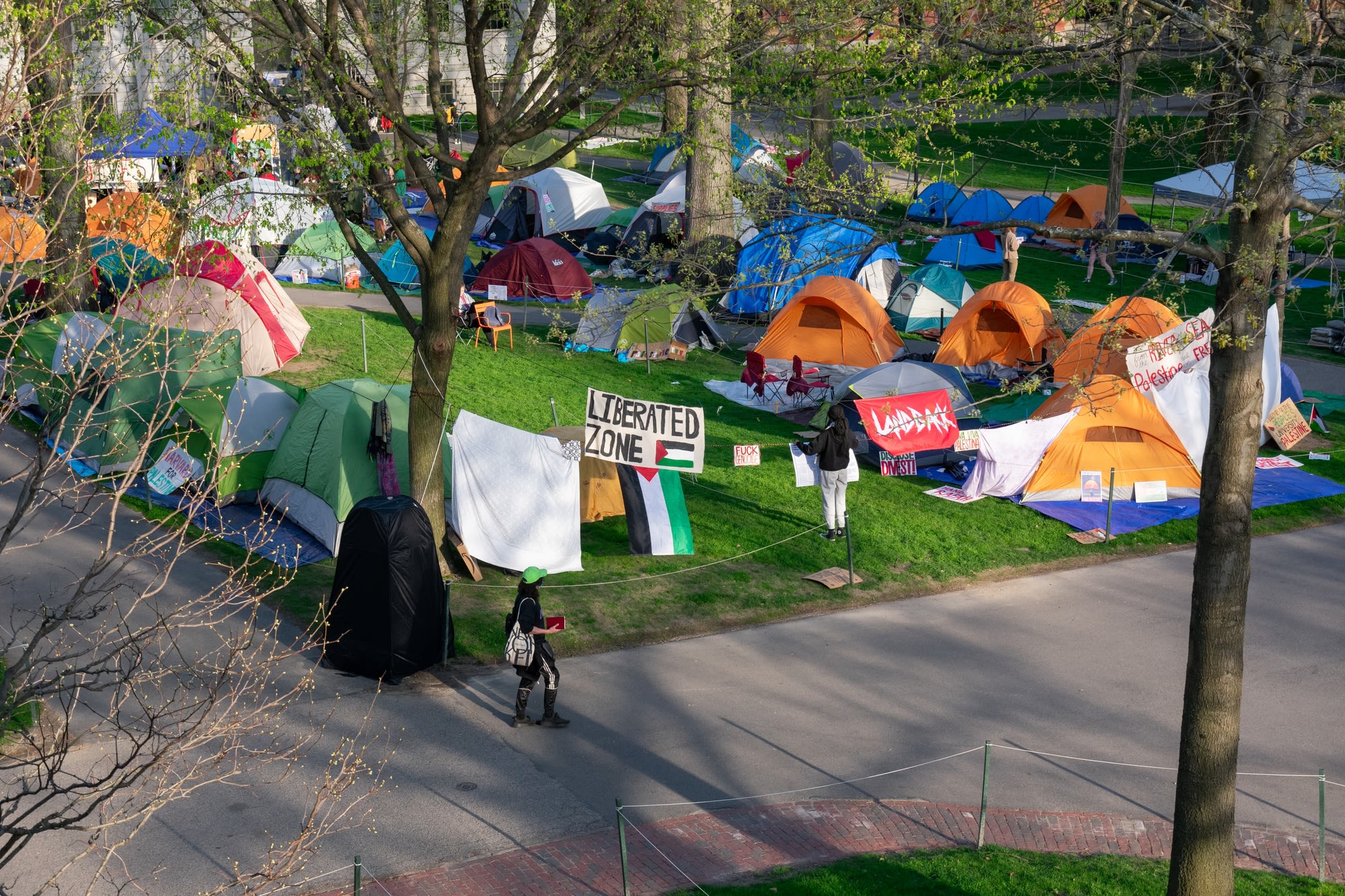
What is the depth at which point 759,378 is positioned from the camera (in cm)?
2009

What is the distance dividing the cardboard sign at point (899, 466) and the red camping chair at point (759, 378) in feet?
11.7

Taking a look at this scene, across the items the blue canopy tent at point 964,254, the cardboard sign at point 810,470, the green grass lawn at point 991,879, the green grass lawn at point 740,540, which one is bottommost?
the green grass lawn at point 991,879

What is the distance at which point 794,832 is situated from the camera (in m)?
9.12

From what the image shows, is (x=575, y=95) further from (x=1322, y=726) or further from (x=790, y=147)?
(x=1322, y=726)

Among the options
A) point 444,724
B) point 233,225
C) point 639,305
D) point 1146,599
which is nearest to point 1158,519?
point 1146,599

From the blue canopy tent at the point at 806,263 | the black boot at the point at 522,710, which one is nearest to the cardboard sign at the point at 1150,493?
the blue canopy tent at the point at 806,263

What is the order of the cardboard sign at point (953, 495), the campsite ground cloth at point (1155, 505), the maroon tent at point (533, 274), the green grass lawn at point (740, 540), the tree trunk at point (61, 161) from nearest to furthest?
the tree trunk at point (61, 161) → the green grass lawn at point (740, 540) → the campsite ground cloth at point (1155, 505) → the cardboard sign at point (953, 495) → the maroon tent at point (533, 274)

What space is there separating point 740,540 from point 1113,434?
5.53 meters

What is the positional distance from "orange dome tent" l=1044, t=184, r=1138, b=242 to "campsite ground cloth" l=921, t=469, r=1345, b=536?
62.3 ft

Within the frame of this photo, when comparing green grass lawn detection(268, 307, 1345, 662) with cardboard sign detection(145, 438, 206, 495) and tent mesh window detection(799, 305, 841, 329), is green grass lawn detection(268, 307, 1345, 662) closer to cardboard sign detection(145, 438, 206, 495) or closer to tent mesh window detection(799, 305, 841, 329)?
cardboard sign detection(145, 438, 206, 495)

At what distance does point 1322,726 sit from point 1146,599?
288cm

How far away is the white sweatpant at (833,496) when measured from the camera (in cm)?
1480

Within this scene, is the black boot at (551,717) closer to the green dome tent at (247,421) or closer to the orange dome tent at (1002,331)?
the green dome tent at (247,421)

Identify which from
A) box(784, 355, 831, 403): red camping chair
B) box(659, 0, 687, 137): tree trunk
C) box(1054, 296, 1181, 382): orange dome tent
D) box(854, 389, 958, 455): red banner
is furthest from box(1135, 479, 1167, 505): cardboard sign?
box(659, 0, 687, 137): tree trunk
